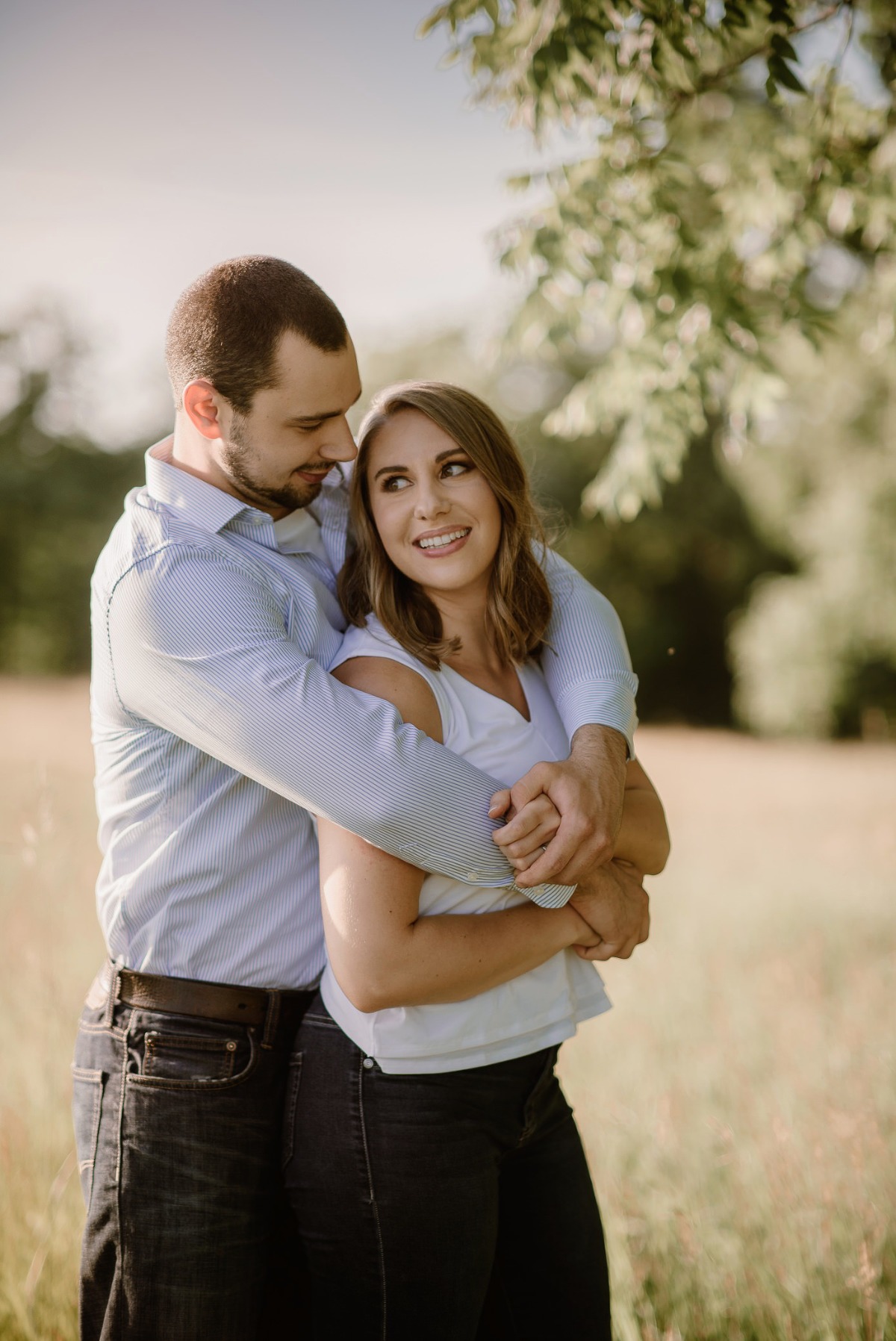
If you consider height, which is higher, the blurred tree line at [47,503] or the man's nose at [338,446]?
the blurred tree line at [47,503]

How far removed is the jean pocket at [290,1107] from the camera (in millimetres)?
1875

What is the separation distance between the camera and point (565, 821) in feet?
5.73

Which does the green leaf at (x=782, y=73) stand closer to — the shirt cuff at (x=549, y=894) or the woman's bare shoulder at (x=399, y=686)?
the woman's bare shoulder at (x=399, y=686)

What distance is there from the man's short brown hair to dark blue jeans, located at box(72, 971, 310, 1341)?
1.25 m

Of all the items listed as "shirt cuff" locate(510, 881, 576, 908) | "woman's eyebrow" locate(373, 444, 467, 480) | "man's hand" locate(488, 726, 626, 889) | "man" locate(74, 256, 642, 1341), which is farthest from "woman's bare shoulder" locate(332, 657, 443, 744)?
"woman's eyebrow" locate(373, 444, 467, 480)

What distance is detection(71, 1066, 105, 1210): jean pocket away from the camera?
1873mm

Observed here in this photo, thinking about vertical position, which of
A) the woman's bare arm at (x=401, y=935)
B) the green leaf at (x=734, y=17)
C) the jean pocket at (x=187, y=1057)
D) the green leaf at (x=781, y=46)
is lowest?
the jean pocket at (x=187, y=1057)

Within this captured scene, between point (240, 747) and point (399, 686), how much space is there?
0.35 meters

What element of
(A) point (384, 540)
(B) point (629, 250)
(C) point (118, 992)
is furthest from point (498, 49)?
(C) point (118, 992)

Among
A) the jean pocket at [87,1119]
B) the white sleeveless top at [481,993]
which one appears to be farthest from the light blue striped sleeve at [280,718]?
the jean pocket at [87,1119]

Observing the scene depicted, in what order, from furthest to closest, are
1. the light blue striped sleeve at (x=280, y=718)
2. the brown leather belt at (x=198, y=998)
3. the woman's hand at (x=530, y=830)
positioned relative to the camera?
the brown leather belt at (x=198, y=998)
the woman's hand at (x=530, y=830)
the light blue striped sleeve at (x=280, y=718)

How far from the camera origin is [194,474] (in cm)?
210

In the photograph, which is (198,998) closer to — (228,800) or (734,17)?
(228,800)

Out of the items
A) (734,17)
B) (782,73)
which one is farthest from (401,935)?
(734,17)
